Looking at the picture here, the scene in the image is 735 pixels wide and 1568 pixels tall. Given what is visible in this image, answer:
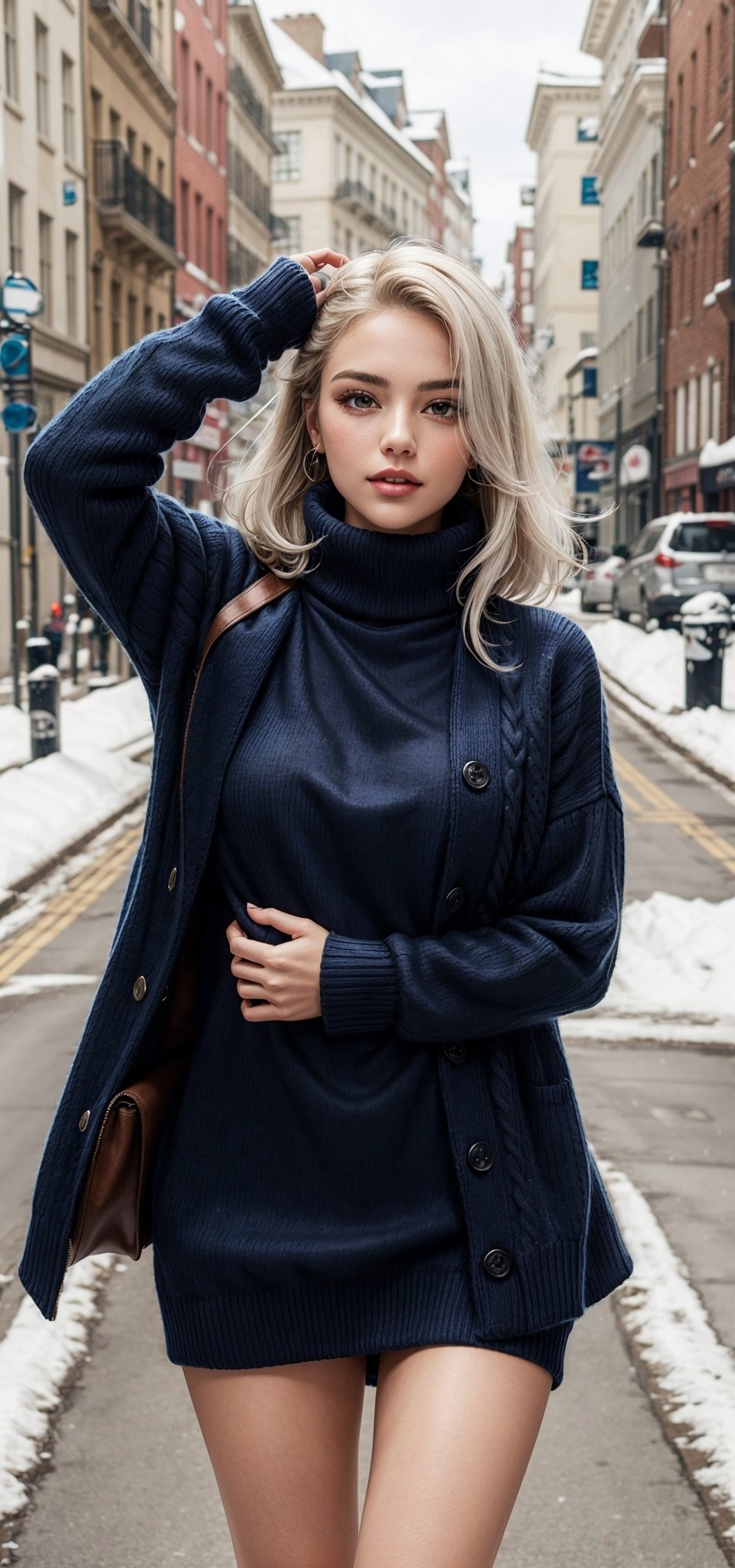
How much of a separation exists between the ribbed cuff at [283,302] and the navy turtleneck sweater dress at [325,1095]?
0.32 metres

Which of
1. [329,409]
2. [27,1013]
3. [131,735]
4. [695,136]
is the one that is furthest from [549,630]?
[695,136]

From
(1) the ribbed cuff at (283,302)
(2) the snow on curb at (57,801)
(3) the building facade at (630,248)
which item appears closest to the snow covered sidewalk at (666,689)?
(2) the snow on curb at (57,801)

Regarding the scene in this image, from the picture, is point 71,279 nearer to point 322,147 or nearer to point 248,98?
point 248,98

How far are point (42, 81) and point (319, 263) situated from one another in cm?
3091

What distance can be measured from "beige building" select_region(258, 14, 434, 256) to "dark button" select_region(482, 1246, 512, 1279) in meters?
70.7

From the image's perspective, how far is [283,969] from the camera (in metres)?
2.05

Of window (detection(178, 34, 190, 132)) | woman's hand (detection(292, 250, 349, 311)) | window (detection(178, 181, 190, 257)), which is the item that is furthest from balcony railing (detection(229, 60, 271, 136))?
woman's hand (detection(292, 250, 349, 311))

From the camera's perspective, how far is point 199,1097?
7.03ft

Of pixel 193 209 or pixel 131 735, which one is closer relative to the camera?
pixel 131 735

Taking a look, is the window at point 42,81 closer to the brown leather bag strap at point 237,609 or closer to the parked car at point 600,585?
the parked car at point 600,585

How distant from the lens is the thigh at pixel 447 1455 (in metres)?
1.86

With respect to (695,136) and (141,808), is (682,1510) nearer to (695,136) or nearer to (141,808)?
(141,808)

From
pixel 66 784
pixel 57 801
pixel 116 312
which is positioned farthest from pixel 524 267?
pixel 57 801

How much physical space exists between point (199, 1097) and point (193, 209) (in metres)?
48.2
